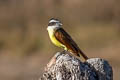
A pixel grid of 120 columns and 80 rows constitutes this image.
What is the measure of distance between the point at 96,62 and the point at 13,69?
20000 mm

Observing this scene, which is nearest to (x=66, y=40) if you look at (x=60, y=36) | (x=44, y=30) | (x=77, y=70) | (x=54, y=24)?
(x=60, y=36)

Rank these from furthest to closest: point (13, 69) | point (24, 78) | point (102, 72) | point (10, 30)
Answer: point (10, 30)
point (13, 69)
point (24, 78)
point (102, 72)

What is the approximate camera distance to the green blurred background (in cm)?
2586

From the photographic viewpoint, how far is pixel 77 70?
679 centimetres

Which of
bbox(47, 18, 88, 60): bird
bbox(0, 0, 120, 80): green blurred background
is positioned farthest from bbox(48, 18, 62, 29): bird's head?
bbox(0, 0, 120, 80): green blurred background

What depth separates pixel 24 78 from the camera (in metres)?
24.5

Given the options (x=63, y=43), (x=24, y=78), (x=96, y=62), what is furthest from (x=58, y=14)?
(x=96, y=62)

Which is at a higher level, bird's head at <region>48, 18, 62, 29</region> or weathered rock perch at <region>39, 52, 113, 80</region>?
bird's head at <region>48, 18, 62, 29</region>

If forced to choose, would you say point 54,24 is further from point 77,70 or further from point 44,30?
point 44,30

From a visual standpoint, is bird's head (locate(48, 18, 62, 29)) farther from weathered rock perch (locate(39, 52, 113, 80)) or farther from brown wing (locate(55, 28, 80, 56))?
weathered rock perch (locate(39, 52, 113, 80))

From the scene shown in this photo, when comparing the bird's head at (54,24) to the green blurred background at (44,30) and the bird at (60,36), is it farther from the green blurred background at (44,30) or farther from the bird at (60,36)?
the green blurred background at (44,30)

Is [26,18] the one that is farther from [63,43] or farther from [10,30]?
[63,43]

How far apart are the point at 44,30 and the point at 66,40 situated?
59.9 feet

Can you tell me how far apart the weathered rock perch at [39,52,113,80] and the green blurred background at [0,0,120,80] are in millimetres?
17193
